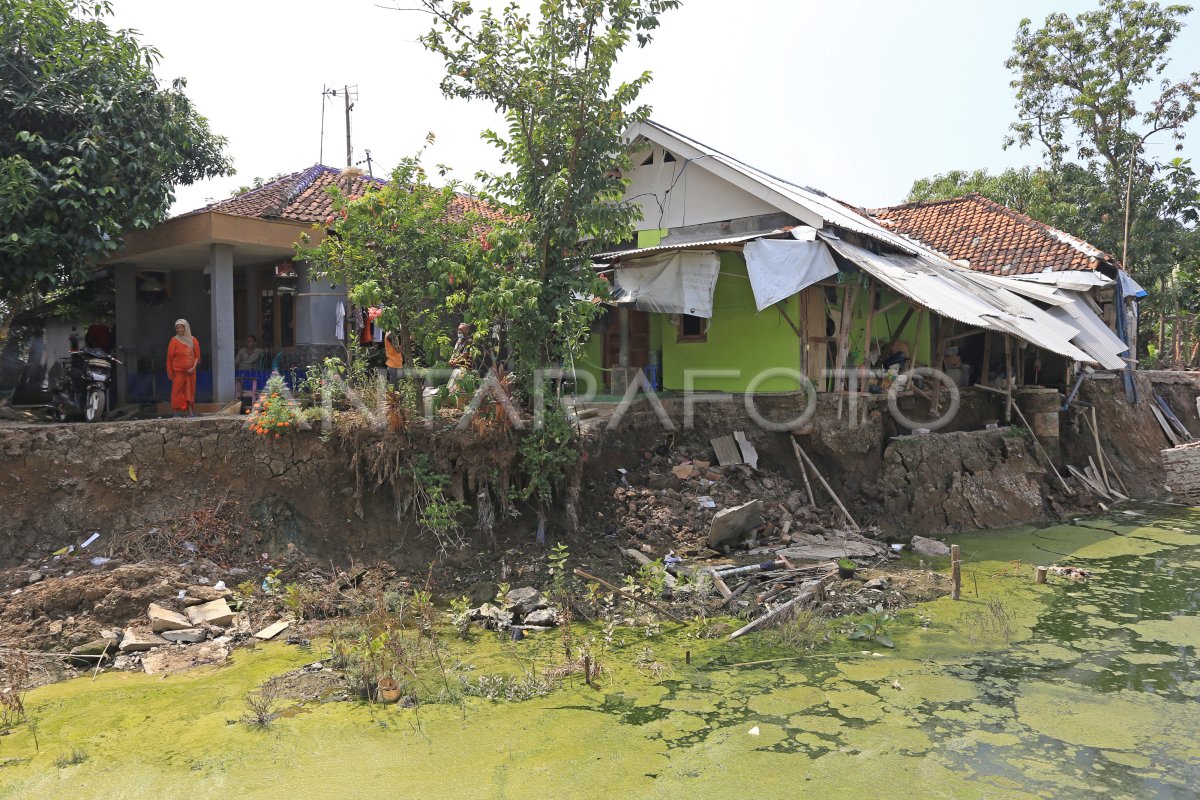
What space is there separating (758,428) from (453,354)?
4.60 m

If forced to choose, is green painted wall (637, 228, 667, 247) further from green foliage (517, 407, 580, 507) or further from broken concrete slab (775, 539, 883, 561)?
broken concrete slab (775, 539, 883, 561)

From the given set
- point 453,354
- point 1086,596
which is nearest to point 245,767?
point 453,354

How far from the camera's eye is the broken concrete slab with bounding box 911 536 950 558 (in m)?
9.71

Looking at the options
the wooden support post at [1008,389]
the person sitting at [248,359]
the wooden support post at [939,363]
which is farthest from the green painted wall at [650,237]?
the person sitting at [248,359]

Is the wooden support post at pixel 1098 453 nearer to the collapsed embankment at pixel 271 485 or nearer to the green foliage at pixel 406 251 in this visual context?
the collapsed embankment at pixel 271 485

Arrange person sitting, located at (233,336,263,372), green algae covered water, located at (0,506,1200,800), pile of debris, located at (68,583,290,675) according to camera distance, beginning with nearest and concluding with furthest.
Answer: green algae covered water, located at (0,506,1200,800)
pile of debris, located at (68,583,290,675)
person sitting, located at (233,336,263,372)

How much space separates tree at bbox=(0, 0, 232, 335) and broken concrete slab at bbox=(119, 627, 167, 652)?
4.80 m

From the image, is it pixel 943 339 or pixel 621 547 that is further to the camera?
pixel 943 339

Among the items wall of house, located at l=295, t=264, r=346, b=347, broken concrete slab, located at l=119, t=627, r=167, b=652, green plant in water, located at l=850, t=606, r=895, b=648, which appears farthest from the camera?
wall of house, located at l=295, t=264, r=346, b=347

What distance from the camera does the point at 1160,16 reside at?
21.2m

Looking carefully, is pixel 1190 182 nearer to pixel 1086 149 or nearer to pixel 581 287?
pixel 1086 149

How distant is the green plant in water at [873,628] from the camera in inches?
268

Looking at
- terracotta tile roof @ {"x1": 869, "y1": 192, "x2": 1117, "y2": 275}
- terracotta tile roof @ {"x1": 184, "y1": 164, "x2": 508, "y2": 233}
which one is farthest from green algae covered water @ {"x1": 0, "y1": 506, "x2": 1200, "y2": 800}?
terracotta tile roof @ {"x1": 869, "y1": 192, "x2": 1117, "y2": 275}

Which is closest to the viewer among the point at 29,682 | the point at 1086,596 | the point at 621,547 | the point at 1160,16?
the point at 29,682
